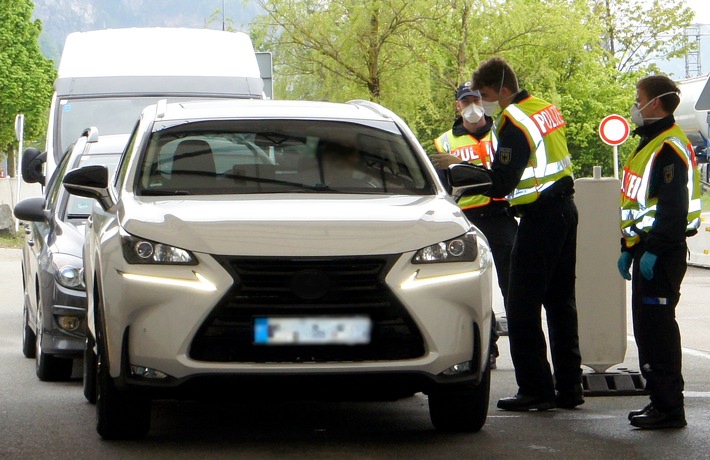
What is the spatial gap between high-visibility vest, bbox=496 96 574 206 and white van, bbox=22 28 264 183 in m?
9.64

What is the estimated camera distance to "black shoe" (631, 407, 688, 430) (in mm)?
7227

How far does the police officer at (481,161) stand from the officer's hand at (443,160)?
124 centimetres

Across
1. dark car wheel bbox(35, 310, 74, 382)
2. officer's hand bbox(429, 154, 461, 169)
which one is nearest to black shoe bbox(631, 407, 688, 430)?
officer's hand bbox(429, 154, 461, 169)

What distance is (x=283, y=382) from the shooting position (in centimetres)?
623

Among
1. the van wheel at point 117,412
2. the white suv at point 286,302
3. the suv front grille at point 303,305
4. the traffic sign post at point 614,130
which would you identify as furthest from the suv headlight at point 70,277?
the traffic sign post at point 614,130

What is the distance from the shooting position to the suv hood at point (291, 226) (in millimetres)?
6230

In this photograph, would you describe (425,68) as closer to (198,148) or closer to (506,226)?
(506,226)

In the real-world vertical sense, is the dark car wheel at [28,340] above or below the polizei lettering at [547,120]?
below

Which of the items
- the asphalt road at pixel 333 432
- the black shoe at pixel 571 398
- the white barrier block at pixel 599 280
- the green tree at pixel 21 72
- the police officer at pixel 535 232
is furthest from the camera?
the green tree at pixel 21 72

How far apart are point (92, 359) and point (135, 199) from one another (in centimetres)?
115

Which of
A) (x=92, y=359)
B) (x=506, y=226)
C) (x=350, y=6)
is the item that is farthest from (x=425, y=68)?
(x=92, y=359)

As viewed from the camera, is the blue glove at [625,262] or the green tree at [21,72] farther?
the green tree at [21,72]

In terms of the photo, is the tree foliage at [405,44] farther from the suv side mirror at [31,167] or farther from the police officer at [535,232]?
the police officer at [535,232]

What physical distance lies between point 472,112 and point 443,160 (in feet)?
6.68
